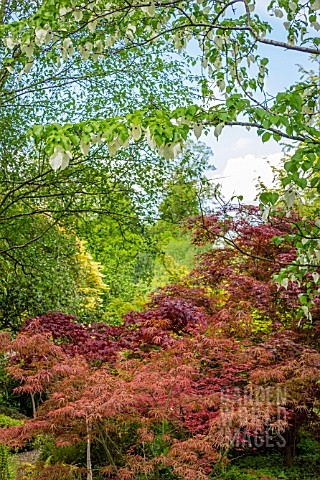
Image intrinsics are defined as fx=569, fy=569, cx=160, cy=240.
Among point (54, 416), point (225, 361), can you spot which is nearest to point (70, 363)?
point (54, 416)

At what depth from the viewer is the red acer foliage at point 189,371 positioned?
12.3ft

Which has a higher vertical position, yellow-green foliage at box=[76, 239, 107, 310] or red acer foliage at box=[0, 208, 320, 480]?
yellow-green foliage at box=[76, 239, 107, 310]

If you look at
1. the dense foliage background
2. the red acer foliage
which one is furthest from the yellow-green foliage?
the red acer foliage

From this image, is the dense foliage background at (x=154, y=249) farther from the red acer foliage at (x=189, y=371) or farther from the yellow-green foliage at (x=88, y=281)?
the yellow-green foliage at (x=88, y=281)

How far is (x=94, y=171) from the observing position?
21.5ft

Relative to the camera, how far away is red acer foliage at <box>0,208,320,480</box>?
375 cm

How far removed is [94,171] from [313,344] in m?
3.06

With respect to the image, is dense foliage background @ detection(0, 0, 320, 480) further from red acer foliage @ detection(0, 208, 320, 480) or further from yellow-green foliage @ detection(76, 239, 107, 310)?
yellow-green foliage @ detection(76, 239, 107, 310)

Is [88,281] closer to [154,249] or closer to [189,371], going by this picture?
[154,249]

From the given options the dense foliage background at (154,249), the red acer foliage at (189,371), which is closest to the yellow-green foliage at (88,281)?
the dense foliage background at (154,249)

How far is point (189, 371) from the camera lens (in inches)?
159

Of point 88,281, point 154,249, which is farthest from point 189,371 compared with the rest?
point 88,281

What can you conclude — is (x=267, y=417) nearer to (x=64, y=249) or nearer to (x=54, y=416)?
(x=54, y=416)

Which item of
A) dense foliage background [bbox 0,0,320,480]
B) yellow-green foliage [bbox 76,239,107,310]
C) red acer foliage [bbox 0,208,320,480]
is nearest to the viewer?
dense foliage background [bbox 0,0,320,480]
